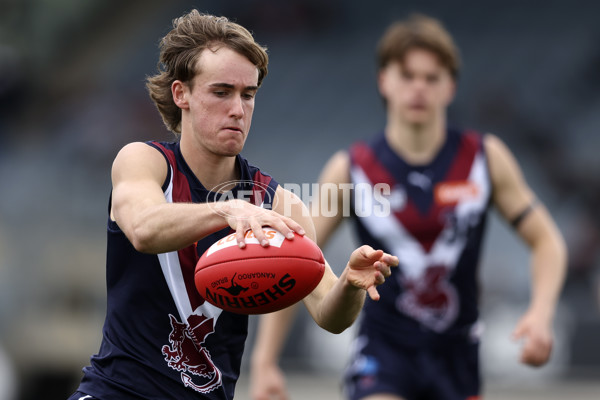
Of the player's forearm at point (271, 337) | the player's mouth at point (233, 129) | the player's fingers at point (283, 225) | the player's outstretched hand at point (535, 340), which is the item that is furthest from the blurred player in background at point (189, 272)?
the player's outstretched hand at point (535, 340)

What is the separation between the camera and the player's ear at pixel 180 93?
438 cm

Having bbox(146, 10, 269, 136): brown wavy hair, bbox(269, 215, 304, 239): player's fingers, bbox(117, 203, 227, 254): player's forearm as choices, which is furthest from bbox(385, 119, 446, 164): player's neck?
bbox(117, 203, 227, 254): player's forearm

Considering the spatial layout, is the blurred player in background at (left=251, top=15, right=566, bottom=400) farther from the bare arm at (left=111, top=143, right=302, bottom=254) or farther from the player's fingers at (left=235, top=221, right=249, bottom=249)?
the player's fingers at (left=235, top=221, right=249, bottom=249)

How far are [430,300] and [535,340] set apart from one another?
0.73 m

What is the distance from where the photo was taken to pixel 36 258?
1452 cm

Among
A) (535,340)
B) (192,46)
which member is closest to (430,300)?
(535,340)

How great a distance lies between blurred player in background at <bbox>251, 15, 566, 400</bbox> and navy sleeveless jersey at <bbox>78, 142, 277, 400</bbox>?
2049 mm

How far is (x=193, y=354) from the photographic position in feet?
13.9

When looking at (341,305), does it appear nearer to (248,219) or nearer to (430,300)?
(248,219)

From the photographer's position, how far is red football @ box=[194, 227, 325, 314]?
12.2ft

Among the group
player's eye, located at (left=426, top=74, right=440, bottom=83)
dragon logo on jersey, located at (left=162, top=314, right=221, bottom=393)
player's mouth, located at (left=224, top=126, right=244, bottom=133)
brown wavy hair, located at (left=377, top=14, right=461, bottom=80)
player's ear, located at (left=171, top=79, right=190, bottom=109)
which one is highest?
brown wavy hair, located at (left=377, top=14, right=461, bottom=80)

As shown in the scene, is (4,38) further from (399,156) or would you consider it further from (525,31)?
(399,156)

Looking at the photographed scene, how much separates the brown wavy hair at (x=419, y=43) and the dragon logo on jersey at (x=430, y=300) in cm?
163

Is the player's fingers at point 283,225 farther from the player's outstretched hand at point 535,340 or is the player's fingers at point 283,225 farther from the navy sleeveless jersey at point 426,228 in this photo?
the player's outstretched hand at point 535,340
